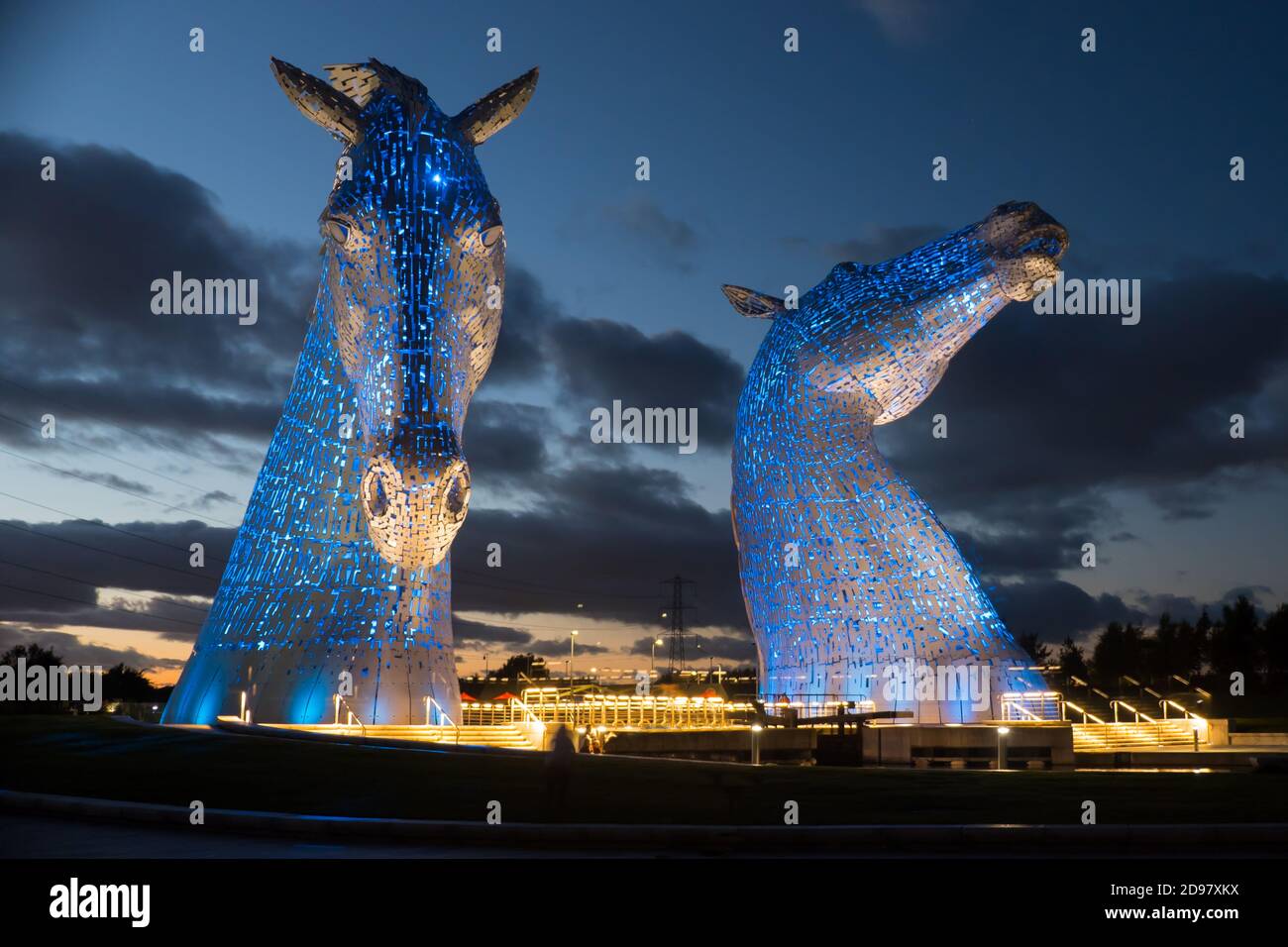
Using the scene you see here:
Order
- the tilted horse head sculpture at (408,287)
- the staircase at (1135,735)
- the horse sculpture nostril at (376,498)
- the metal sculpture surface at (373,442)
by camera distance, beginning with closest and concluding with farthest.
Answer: the horse sculpture nostril at (376,498), the tilted horse head sculpture at (408,287), the metal sculpture surface at (373,442), the staircase at (1135,735)

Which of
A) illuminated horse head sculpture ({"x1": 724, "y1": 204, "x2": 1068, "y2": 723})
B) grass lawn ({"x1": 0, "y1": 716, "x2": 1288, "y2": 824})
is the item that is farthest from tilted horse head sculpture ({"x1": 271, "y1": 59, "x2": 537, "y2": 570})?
illuminated horse head sculpture ({"x1": 724, "y1": 204, "x2": 1068, "y2": 723})

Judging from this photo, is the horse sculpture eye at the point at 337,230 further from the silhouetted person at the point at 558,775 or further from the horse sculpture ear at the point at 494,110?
the silhouetted person at the point at 558,775

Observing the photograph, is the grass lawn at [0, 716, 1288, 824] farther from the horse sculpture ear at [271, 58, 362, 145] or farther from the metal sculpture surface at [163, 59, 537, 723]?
the horse sculpture ear at [271, 58, 362, 145]

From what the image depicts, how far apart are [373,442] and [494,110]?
819cm

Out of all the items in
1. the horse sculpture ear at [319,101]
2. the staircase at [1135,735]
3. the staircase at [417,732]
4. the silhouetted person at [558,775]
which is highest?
the horse sculpture ear at [319,101]

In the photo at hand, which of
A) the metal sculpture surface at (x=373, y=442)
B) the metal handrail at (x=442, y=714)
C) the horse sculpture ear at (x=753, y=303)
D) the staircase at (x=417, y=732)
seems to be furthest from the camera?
the horse sculpture ear at (x=753, y=303)

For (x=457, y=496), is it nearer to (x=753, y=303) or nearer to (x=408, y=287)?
(x=408, y=287)

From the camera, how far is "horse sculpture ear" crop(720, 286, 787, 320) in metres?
36.7

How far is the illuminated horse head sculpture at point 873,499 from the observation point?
32.5m

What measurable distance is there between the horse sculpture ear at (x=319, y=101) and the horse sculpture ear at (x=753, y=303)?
15295 millimetres

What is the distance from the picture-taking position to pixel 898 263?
34.2 metres

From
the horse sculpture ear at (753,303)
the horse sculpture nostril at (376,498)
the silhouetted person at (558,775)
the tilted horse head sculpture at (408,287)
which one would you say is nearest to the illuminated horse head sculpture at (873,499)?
the horse sculpture ear at (753,303)

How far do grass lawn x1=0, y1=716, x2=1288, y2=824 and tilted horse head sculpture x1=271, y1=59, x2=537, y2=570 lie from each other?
13.2 feet
